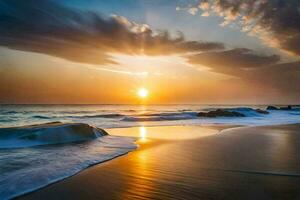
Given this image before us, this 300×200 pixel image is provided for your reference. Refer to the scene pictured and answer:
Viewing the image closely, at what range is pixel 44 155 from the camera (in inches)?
310

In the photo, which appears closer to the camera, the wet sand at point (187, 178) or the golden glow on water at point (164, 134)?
the wet sand at point (187, 178)

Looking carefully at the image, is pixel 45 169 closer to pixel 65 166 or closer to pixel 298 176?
pixel 65 166

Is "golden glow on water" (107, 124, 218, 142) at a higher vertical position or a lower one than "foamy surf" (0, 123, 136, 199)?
lower

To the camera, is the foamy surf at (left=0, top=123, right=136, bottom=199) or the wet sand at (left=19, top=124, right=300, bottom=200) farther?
the foamy surf at (left=0, top=123, right=136, bottom=199)

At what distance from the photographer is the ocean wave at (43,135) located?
1027 cm

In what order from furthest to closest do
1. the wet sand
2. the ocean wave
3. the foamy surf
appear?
the ocean wave, the foamy surf, the wet sand

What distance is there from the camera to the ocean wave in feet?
33.7

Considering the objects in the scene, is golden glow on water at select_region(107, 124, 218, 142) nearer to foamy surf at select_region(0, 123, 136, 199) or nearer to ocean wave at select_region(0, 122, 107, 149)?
foamy surf at select_region(0, 123, 136, 199)

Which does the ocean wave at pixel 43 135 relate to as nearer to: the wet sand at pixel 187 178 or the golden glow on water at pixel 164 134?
the golden glow on water at pixel 164 134

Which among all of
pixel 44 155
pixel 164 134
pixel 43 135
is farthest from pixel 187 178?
pixel 164 134

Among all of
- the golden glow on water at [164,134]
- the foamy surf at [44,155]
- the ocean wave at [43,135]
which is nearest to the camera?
the foamy surf at [44,155]

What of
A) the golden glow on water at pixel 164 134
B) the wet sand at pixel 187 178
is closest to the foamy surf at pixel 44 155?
the wet sand at pixel 187 178

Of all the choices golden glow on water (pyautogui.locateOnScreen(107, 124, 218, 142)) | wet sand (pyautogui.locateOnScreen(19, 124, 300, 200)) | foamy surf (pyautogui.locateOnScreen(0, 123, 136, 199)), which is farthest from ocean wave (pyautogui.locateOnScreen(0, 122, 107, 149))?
wet sand (pyautogui.locateOnScreen(19, 124, 300, 200))

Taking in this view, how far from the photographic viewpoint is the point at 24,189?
4.63 metres
